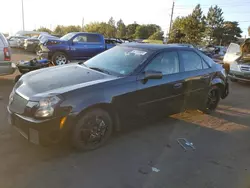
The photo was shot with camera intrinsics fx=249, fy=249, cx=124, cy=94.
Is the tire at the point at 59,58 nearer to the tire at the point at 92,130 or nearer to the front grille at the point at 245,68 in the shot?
the front grille at the point at 245,68

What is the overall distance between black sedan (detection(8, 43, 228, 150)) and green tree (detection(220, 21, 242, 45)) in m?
64.1

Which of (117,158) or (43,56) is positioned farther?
(43,56)

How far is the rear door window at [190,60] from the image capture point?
489cm

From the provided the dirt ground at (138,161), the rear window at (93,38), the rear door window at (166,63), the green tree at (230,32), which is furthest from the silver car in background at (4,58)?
the green tree at (230,32)

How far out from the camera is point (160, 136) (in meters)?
4.44

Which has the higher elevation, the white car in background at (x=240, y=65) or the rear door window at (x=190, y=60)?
the rear door window at (x=190, y=60)

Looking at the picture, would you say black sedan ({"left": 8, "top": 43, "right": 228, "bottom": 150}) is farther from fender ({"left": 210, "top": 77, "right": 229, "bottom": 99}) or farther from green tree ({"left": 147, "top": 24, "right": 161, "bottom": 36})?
green tree ({"left": 147, "top": 24, "right": 161, "bottom": 36})

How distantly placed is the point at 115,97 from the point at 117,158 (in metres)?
0.89

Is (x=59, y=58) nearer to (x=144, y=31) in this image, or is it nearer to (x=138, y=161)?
(x=138, y=161)

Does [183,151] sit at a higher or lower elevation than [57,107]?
lower

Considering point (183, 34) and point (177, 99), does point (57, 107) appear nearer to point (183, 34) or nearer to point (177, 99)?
point (177, 99)

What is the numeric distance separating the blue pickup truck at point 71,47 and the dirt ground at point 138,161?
8006 mm

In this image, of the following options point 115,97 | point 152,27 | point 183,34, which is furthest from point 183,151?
point 152,27

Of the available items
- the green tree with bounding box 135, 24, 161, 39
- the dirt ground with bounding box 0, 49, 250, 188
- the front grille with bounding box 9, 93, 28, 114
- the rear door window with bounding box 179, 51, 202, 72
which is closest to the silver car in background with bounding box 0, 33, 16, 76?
the dirt ground with bounding box 0, 49, 250, 188
